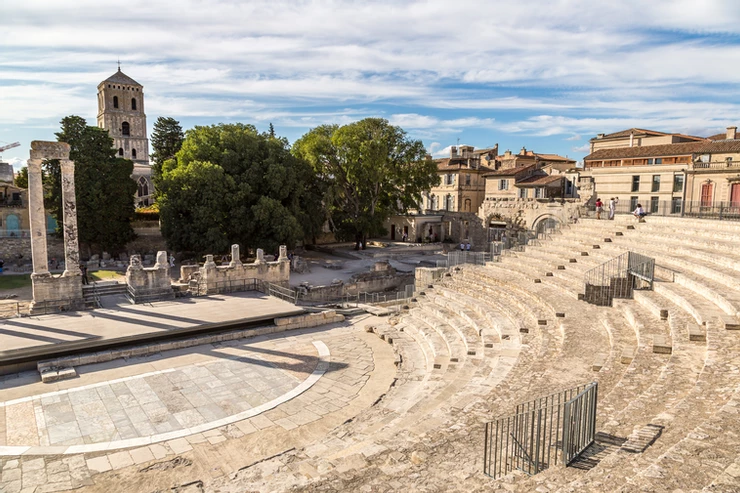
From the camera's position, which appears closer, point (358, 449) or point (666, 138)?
point (358, 449)

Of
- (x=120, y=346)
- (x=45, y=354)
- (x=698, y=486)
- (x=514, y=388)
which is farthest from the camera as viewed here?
(x=120, y=346)

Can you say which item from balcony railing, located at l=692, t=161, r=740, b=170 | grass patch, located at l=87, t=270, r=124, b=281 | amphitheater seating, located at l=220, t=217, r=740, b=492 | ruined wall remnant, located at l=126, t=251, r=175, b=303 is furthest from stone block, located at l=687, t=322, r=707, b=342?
grass patch, located at l=87, t=270, r=124, b=281

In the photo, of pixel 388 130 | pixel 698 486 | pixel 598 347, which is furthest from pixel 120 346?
pixel 388 130

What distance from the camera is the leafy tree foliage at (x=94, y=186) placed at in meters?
34.5

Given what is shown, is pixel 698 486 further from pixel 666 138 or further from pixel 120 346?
pixel 666 138

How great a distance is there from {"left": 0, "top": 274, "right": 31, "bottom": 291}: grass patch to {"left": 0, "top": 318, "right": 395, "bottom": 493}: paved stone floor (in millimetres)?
16291

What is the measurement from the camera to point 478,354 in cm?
1480

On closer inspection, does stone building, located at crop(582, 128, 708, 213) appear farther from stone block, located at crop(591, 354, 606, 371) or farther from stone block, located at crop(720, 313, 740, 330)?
stone block, located at crop(591, 354, 606, 371)

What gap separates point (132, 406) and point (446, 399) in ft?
27.0

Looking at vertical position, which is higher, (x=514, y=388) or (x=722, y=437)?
(x=722, y=437)

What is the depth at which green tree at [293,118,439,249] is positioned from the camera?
40.3 metres

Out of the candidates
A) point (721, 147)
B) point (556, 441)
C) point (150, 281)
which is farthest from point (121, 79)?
point (556, 441)

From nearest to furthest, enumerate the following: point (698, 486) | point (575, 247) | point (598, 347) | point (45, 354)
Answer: point (698, 486) < point (598, 347) < point (45, 354) < point (575, 247)

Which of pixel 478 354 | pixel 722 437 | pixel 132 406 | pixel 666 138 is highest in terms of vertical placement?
pixel 666 138
